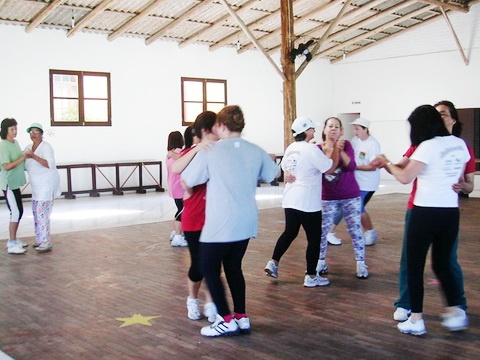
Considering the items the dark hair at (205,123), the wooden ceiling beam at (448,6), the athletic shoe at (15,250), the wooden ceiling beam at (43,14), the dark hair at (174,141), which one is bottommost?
the athletic shoe at (15,250)

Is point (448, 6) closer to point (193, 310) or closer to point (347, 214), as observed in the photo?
point (347, 214)

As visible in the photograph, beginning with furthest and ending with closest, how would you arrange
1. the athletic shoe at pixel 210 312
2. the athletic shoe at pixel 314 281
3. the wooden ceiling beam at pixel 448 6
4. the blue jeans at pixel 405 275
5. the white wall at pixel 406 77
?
the white wall at pixel 406 77, the wooden ceiling beam at pixel 448 6, the athletic shoe at pixel 314 281, the athletic shoe at pixel 210 312, the blue jeans at pixel 405 275

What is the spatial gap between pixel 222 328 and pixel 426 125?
67.2 inches

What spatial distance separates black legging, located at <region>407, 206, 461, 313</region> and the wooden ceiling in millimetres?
8816

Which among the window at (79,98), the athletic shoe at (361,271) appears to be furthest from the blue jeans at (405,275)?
the window at (79,98)

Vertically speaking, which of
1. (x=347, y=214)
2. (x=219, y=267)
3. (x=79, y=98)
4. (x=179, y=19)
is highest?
(x=179, y=19)

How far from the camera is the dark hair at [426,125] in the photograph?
3.27m

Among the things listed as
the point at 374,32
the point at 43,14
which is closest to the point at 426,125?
the point at 43,14

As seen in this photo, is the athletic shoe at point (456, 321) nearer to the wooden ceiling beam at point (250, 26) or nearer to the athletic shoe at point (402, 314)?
the athletic shoe at point (402, 314)

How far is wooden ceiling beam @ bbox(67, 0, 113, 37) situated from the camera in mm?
12047

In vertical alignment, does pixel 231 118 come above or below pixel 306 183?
above

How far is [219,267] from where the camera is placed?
3.47 m

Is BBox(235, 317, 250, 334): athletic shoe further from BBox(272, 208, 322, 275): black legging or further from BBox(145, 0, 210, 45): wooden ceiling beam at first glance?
BBox(145, 0, 210, 45): wooden ceiling beam

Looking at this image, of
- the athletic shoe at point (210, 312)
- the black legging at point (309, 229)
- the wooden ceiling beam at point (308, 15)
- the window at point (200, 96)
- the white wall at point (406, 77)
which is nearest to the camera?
the athletic shoe at point (210, 312)
